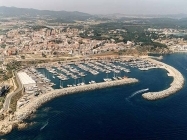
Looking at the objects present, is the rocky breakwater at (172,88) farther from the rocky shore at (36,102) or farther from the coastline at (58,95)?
the rocky shore at (36,102)

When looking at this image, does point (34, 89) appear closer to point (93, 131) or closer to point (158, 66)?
point (93, 131)

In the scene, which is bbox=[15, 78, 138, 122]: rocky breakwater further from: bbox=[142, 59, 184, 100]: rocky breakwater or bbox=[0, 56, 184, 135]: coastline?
bbox=[142, 59, 184, 100]: rocky breakwater

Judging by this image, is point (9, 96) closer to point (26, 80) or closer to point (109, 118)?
point (26, 80)

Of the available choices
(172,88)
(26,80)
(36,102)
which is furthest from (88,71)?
(36,102)

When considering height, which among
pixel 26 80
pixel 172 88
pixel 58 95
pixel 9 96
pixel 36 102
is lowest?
pixel 58 95

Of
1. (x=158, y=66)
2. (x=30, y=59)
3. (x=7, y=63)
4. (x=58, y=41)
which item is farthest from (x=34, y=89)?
(x=58, y=41)

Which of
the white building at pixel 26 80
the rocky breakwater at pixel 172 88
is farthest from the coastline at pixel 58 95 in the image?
the white building at pixel 26 80

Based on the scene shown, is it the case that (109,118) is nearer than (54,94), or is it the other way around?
(109,118)
